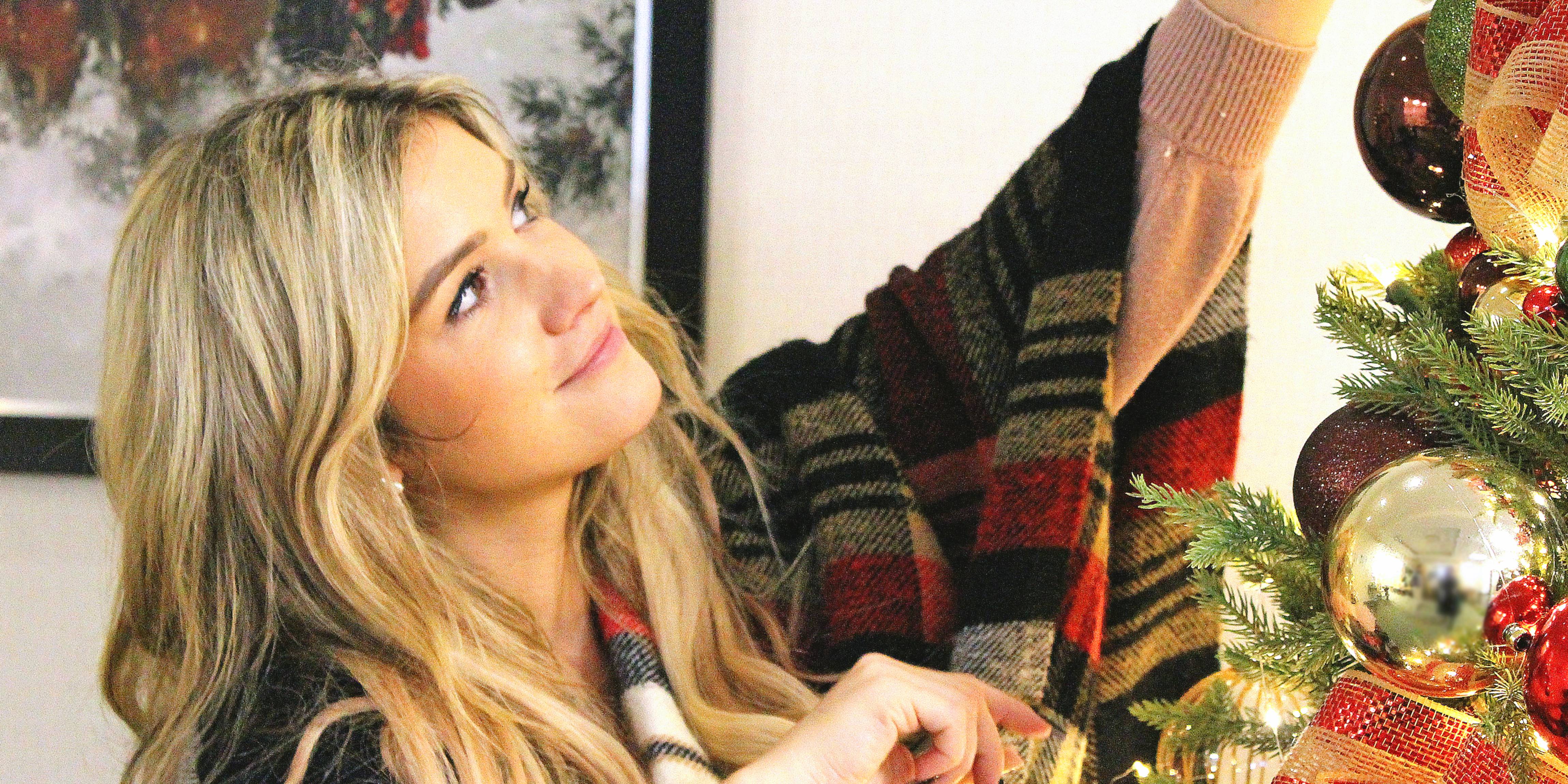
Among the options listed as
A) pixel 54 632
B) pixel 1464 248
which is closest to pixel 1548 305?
pixel 1464 248

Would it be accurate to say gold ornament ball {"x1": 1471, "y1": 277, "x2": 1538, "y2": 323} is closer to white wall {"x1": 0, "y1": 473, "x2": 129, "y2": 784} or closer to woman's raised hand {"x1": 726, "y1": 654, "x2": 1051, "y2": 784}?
woman's raised hand {"x1": 726, "y1": 654, "x2": 1051, "y2": 784}

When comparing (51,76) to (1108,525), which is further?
(51,76)

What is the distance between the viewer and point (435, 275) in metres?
0.90

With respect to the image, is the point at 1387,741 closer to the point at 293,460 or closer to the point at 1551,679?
the point at 1551,679

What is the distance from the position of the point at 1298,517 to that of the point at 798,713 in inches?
23.9

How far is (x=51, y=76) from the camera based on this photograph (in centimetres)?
123

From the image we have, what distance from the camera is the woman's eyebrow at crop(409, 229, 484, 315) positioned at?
0.90 meters

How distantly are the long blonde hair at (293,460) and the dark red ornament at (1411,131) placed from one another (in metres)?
0.62

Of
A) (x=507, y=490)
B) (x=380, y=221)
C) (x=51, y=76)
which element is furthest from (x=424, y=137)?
(x=51, y=76)

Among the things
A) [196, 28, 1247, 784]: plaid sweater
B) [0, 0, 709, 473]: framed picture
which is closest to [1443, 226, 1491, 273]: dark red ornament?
[196, 28, 1247, 784]: plaid sweater

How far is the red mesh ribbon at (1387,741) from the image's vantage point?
1.64 feet

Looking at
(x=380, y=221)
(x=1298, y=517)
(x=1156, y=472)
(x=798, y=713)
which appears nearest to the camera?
(x=1298, y=517)

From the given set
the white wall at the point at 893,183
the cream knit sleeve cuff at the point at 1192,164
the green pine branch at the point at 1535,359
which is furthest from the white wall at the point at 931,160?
the green pine branch at the point at 1535,359

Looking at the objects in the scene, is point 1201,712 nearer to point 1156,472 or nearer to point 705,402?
point 1156,472
